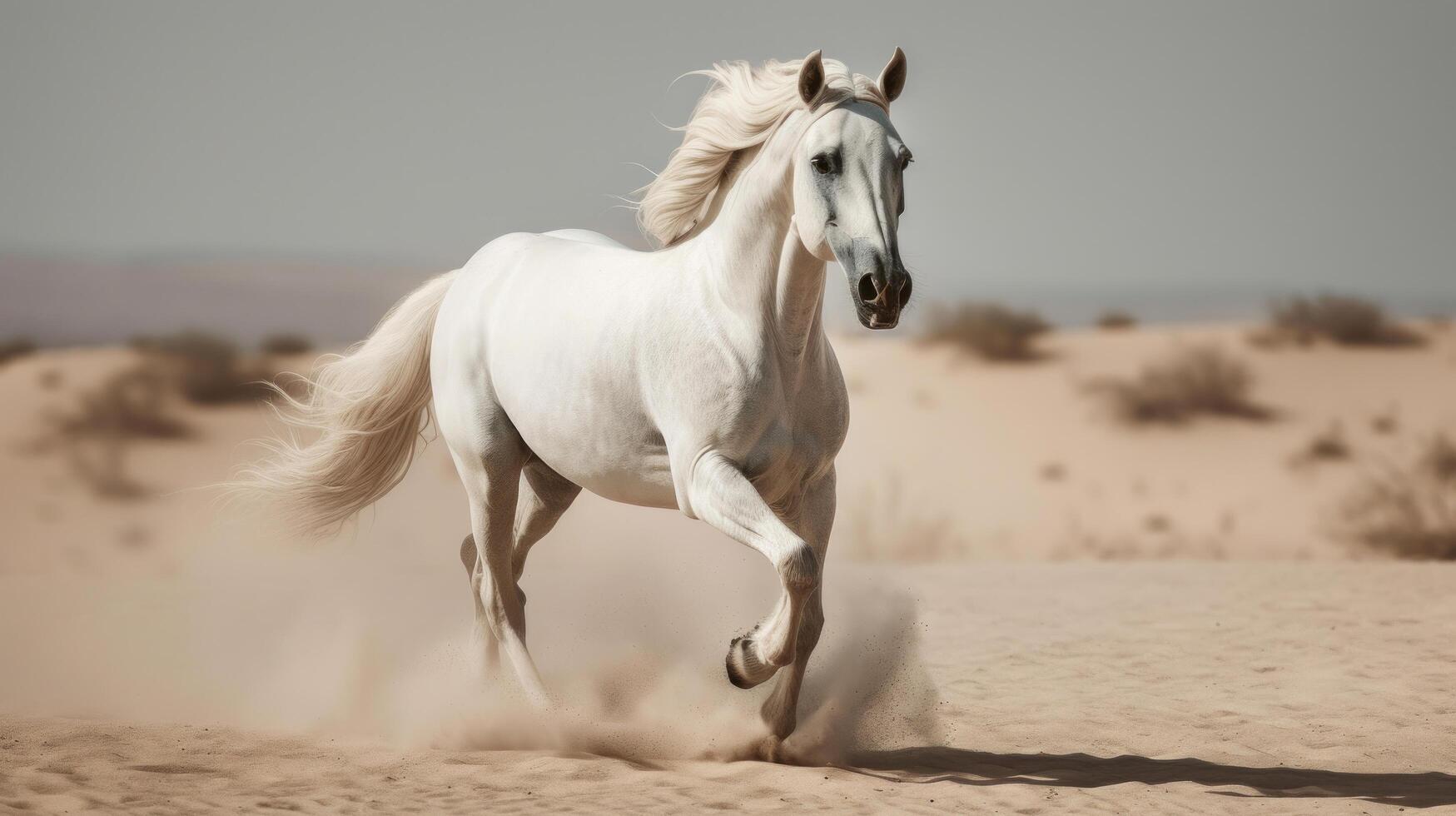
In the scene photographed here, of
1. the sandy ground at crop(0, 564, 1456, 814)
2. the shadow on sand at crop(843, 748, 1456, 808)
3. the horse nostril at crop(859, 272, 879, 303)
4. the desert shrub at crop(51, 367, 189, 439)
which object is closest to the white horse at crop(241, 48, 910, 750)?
the horse nostril at crop(859, 272, 879, 303)

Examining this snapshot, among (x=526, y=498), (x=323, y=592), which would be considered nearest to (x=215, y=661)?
(x=323, y=592)

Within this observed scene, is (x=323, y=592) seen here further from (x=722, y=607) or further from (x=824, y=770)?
(x=824, y=770)

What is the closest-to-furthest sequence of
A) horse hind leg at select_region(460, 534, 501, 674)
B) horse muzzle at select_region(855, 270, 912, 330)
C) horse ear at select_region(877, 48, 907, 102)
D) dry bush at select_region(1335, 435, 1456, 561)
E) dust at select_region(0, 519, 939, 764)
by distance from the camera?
horse muzzle at select_region(855, 270, 912, 330) → horse ear at select_region(877, 48, 907, 102) → dust at select_region(0, 519, 939, 764) → horse hind leg at select_region(460, 534, 501, 674) → dry bush at select_region(1335, 435, 1456, 561)

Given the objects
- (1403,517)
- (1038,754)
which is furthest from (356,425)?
(1403,517)

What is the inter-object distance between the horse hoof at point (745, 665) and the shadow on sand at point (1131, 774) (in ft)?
2.42

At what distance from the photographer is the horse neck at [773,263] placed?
430cm

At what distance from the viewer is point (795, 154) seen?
164 inches

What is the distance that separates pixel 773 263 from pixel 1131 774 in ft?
7.68

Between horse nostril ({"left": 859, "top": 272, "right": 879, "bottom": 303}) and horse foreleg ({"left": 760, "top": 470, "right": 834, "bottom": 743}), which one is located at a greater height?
horse nostril ({"left": 859, "top": 272, "right": 879, "bottom": 303})

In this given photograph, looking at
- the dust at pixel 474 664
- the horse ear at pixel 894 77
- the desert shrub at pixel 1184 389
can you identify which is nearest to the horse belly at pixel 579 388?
the dust at pixel 474 664

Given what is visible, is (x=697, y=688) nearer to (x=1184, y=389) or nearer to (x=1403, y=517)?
(x=1403, y=517)

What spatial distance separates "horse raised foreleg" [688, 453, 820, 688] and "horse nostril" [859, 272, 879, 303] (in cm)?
71

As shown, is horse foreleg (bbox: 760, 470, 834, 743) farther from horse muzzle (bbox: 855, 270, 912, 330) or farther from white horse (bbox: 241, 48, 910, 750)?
horse muzzle (bbox: 855, 270, 912, 330)

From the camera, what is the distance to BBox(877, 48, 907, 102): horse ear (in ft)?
14.0
